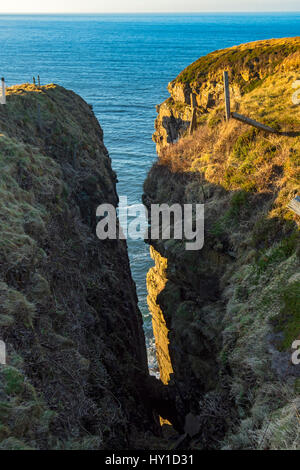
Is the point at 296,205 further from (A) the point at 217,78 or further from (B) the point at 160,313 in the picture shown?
(A) the point at 217,78

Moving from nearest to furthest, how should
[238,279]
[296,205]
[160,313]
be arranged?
[296,205]
[238,279]
[160,313]

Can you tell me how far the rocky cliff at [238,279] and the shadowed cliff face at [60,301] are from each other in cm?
231

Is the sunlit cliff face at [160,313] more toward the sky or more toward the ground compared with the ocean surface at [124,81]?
more toward the ground

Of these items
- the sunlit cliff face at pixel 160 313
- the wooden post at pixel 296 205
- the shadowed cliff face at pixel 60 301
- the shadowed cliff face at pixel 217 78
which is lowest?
the sunlit cliff face at pixel 160 313

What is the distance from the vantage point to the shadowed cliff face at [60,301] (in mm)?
8469

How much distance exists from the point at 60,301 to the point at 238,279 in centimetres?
545

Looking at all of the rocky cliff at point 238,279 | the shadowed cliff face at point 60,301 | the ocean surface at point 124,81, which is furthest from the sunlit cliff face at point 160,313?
the ocean surface at point 124,81

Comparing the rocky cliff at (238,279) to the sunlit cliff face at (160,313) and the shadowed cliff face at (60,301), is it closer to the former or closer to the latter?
the sunlit cliff face at (160,313)

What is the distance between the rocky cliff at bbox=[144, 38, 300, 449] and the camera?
875 centimetres

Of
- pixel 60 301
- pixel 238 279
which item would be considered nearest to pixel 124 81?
pixel 60 301

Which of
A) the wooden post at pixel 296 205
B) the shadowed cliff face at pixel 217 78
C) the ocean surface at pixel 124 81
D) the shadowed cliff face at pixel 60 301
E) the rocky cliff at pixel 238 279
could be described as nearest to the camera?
the shadowed cliff face at pixel 60 301

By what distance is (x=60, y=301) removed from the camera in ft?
41.2

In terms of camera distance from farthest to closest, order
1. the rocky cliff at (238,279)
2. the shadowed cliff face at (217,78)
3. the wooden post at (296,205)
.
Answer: the shadowed cliff face at (217,78) < the wooden post at (296,205) < the rocky cliff at (238,279)
